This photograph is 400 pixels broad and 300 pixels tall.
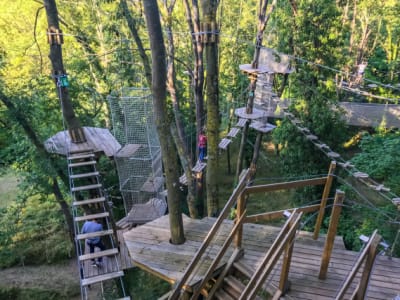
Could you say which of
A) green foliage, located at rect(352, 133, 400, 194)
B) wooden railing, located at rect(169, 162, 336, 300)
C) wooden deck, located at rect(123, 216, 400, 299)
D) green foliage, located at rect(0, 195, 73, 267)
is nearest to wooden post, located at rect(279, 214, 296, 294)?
wooden railing, located at rect(169, 162, 336, 300)

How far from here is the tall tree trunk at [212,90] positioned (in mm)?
5078

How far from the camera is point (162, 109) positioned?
3908mm

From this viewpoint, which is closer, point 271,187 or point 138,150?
point 271,187

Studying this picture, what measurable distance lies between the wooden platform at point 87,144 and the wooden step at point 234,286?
346 centimetres

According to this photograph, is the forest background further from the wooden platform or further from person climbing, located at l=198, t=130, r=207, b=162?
the wooden platform

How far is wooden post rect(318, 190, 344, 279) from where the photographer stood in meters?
3.41

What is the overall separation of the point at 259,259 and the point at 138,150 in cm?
383

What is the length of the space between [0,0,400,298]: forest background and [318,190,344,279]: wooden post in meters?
0.59

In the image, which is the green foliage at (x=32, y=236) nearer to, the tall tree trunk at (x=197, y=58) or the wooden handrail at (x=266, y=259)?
the tall tree trunk at (x=197, y=58)

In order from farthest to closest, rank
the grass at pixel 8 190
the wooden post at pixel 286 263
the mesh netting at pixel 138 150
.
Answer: the grass at pixel 8 190 → the mesh netting at pixel 138 150 → the wooden post at pixel 286 263

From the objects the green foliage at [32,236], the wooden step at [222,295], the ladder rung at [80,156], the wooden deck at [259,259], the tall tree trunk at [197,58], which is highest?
the tall tree trunk at [197,58]

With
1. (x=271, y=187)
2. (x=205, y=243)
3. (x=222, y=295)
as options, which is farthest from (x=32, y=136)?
(x=271, y=187)

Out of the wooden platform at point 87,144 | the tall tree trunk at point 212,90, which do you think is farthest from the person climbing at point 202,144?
the wooden platform at point 87,144

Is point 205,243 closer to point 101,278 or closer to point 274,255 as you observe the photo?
point 274,255
